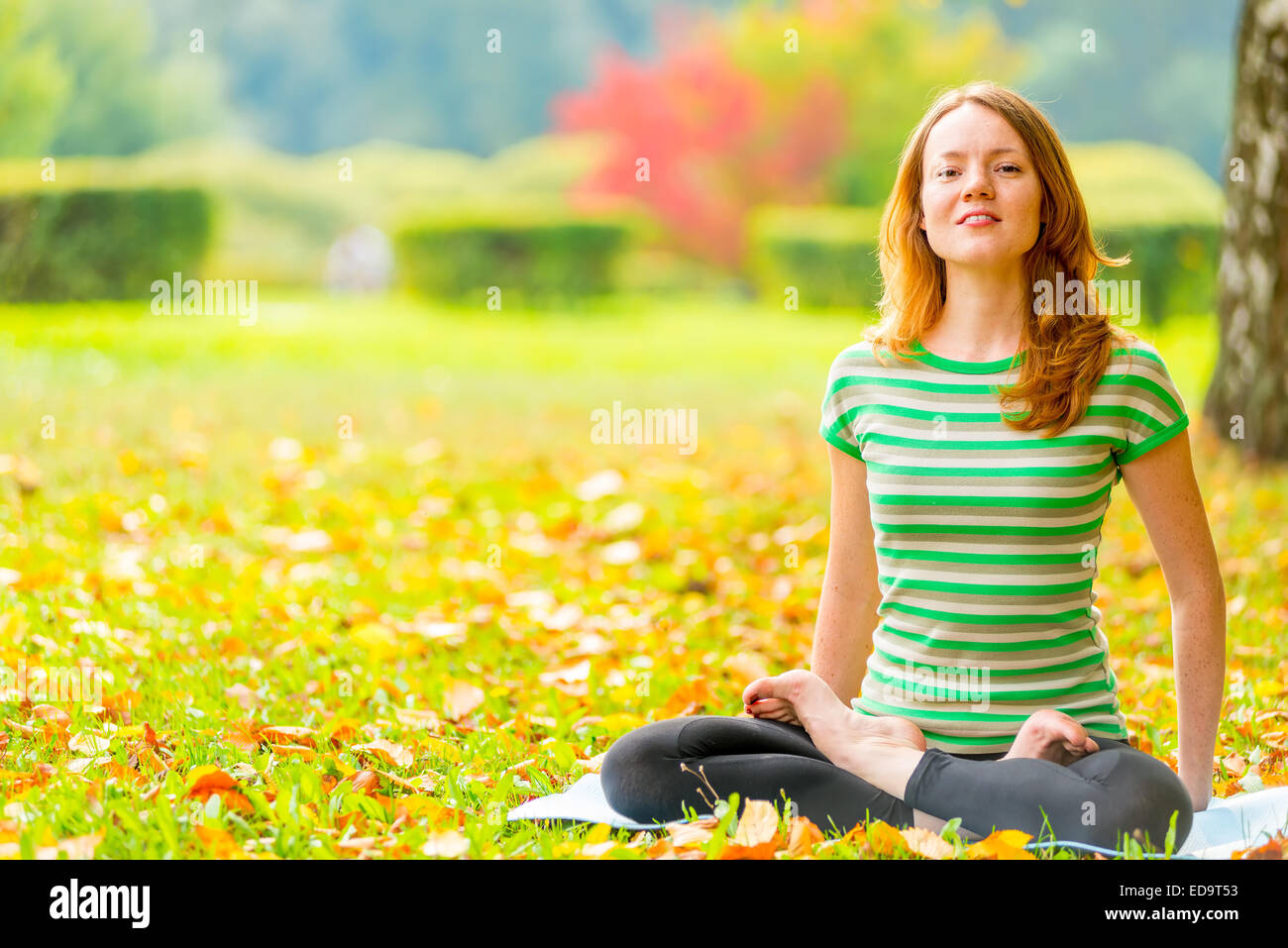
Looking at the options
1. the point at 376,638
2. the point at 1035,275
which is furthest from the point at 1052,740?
the point at 376,638

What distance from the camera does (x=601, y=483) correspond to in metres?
5.04

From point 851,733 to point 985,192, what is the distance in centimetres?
86

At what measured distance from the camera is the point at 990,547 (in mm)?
1943

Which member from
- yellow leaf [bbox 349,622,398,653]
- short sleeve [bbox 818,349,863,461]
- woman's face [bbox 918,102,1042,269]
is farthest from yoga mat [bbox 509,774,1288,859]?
yellow leaf [bbox 349,622,398,653]

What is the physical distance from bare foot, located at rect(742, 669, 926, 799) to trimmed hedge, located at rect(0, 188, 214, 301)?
453 inches

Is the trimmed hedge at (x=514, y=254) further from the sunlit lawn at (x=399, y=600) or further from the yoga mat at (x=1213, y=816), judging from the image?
the yoga mat at (x=1213, y=816)

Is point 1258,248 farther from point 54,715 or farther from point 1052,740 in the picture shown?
point 54,715

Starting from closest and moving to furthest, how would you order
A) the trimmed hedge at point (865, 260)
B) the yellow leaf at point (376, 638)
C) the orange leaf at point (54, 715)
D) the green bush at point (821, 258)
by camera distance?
the orange leaf at point (54, 715)
the yellow leaf at point (376, 638)
the trimmed hedge at point (865, 260)
the green bush at point (821, 258)

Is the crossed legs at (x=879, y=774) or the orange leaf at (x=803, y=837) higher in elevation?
the crossed legs at (x=879, y=774)

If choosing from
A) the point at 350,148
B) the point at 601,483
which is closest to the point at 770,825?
the point at 601,483

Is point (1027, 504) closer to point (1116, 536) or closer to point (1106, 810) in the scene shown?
point (1106, 810)

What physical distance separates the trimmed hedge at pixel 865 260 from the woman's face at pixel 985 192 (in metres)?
9.96

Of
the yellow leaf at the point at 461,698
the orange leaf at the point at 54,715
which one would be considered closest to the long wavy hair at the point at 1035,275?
the yellow leaf at the point at 461,698

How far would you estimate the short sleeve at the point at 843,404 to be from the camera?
2.12 metres
